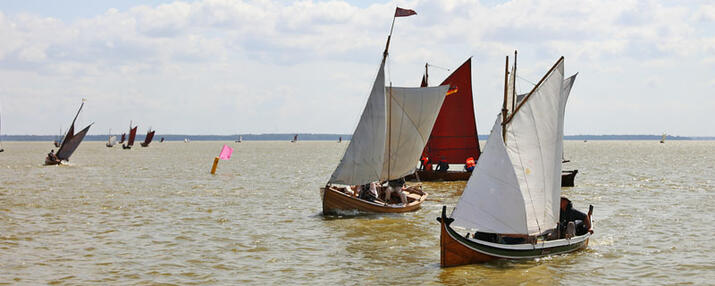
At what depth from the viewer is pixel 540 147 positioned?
810 inches

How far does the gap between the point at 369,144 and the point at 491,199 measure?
12551mm

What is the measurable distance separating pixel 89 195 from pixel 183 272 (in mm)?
25149

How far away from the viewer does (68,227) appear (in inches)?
1105

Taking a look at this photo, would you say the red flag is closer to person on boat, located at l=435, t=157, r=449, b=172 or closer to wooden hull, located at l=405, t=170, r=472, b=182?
wooden hull, located at l=405, t=170, r=472, b=182

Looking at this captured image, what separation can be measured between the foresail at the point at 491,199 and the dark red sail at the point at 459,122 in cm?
2956

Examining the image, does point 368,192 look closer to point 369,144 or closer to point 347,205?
point 347,205

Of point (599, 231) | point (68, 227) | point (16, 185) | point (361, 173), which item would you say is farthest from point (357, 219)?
point (16, 185)

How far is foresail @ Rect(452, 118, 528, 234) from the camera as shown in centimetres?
1945

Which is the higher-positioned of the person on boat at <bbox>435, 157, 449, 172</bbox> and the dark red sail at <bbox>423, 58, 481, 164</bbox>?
the dark red sail at <bbox>423, 58, 481, 164</bbox>

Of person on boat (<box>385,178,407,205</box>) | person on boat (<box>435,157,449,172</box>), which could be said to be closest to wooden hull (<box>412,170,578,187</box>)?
person on boat (<box>435,157,449,172</box>)

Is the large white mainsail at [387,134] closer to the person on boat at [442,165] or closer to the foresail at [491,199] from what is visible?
the foresail at [491,199]

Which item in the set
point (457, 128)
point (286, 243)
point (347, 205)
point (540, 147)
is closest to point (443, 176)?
point (457, 128)

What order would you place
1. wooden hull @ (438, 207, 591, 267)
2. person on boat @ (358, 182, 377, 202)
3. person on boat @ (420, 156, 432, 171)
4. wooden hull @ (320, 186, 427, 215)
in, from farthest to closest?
person on boat @ (420, 156, 432, 171), person on boat @ (358, 182, 377, 202), wooden hull @ (320, 186, 427, 215), wooden hull @ (438, 207, 591, 267)

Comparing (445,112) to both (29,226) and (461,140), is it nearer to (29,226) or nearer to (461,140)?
(461,140)
